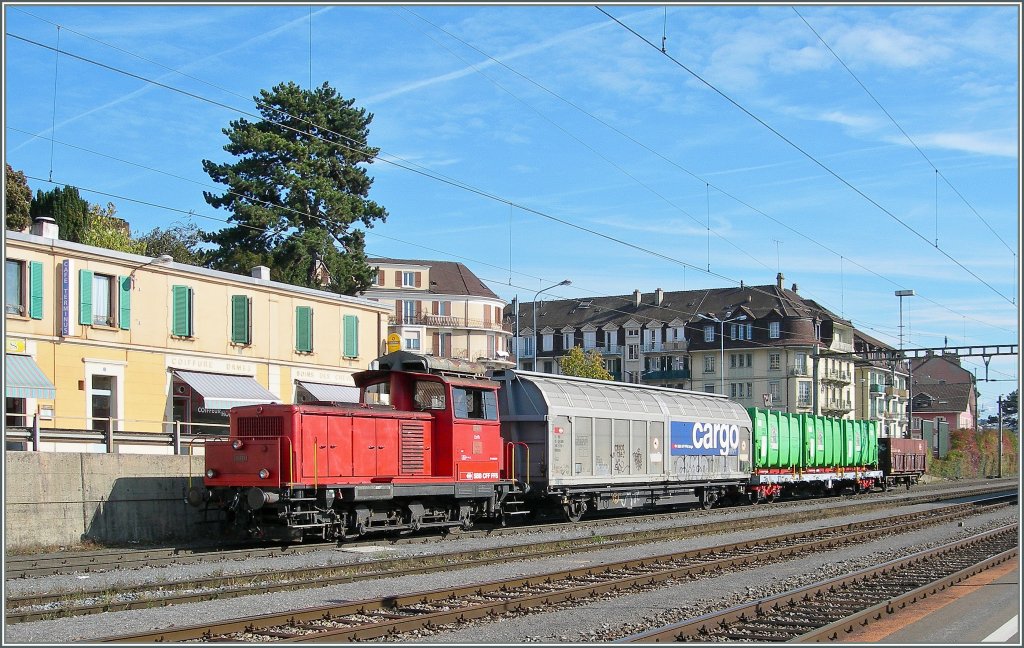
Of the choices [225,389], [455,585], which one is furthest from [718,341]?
[455,585]

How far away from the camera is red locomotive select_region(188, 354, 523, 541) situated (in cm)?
1902

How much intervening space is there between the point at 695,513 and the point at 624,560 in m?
14.0

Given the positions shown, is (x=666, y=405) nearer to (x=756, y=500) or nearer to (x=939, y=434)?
(x=756, y=500)

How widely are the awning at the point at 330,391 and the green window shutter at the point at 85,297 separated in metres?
8.20

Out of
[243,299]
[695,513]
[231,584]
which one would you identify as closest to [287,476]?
[231,584]

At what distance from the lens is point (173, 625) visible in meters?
11.6

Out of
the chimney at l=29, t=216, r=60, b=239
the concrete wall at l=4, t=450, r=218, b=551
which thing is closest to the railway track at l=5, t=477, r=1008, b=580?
the concrete wall at l=4, t=450, r=218, b=551

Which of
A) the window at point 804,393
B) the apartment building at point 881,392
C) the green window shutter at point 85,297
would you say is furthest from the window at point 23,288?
the apartment building at point 881,392

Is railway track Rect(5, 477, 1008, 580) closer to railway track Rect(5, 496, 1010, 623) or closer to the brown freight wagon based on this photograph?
railway track Rect(5, 496, 1010, 623)

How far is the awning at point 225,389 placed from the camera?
29641 mm

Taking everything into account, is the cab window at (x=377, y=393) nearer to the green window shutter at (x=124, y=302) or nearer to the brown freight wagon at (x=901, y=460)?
the green window shutter at (x=124, y=302)

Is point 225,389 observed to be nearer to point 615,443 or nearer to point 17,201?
point 615,443

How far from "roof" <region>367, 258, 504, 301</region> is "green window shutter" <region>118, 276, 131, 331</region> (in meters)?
62.4

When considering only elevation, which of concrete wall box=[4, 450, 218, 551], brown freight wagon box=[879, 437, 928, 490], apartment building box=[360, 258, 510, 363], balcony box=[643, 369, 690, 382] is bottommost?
brown freight wagon box=[879, 437, 928, 490]
